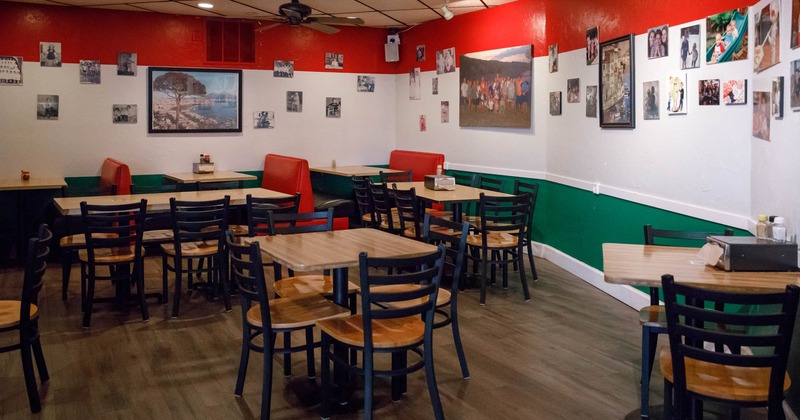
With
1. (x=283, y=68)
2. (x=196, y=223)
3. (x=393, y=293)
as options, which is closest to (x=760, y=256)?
(x=393, y=293)

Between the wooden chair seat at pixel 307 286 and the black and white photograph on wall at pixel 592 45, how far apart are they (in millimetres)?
3671

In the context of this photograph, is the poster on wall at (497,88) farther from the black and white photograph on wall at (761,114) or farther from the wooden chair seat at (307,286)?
the wooden chair seat at (307,286)

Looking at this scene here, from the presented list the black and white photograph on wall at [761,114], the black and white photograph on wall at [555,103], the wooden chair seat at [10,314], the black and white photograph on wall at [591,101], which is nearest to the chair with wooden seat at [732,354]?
the black and white photograph on wall at [761,114]

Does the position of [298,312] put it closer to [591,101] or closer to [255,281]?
[255,281]

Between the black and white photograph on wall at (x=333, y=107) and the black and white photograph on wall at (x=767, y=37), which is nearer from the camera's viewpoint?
the black and white photograph on wall at (x=767, y=37)

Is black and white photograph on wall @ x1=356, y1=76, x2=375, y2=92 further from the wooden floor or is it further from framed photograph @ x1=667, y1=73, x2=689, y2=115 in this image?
framed photograph @ x1=667, y1=73, x2=689, y2=115

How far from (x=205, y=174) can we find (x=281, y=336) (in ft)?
15.1

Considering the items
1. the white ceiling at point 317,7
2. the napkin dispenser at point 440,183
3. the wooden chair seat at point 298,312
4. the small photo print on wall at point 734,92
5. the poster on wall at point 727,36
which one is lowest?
the wooden chair seat at point 298,312

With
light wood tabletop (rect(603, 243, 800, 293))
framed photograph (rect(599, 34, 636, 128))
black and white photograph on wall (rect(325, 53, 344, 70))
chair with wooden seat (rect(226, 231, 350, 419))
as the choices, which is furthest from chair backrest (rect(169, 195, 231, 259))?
black and white photograph on wall (rect(325, 53, 344, 70))

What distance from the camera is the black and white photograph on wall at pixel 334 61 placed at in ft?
33.8

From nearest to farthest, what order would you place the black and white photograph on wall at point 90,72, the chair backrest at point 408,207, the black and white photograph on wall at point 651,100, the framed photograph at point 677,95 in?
the framed photograph at point 677,95, the black and white photograph on wall at point 651,100, the chair backrest at point 408,207, the black and white photograph on wall at point 90,72

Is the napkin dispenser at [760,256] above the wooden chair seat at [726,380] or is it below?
above

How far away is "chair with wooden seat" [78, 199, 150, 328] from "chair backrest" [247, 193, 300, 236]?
0.81 m

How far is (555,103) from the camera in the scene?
7707 mm
